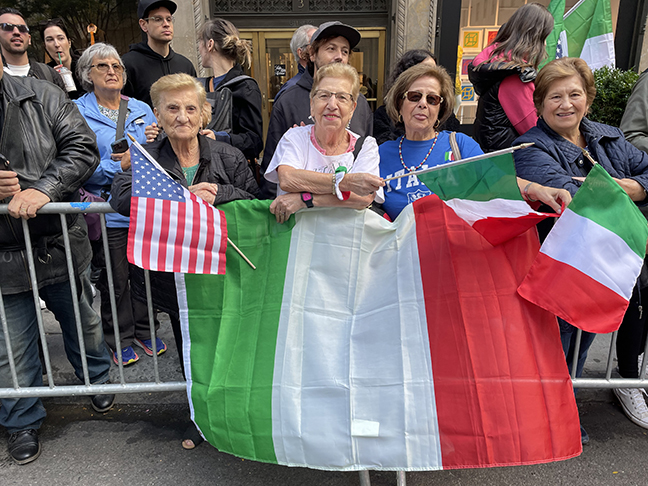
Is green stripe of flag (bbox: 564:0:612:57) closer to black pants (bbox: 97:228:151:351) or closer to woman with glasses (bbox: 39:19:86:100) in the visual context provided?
black pants (bbox: 97:228:151:351)

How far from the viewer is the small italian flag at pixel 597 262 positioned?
2434mm

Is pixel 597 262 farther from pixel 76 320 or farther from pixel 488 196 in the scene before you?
pixel 76 320

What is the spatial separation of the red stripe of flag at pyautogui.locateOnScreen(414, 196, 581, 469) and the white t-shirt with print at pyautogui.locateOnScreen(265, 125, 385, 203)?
62cm

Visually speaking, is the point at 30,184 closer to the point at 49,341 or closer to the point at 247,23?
the point at 49,341

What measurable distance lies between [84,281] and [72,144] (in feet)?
3.10

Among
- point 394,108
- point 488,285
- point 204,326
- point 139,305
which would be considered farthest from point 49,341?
point 488,285

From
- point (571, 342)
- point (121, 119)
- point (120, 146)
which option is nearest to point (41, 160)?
point (120, 146)

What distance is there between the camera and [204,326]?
2865 millimetres

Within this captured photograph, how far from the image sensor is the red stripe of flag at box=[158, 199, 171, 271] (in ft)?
8.86

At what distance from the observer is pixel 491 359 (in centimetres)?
242

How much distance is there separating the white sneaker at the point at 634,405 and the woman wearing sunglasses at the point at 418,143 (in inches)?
81.0

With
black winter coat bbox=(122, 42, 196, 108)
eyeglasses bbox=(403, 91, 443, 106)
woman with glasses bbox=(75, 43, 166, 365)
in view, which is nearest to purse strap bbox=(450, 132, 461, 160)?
eyeglasses bbox=(403, 91, 443, 106)

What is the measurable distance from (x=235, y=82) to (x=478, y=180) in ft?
8.54

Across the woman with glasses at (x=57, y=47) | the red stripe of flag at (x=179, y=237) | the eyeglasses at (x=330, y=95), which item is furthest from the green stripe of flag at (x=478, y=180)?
the woman with glasses at (x=57, y=47)
